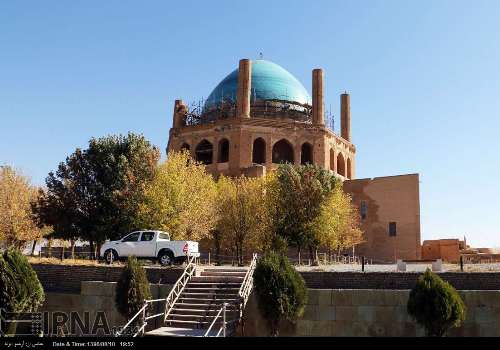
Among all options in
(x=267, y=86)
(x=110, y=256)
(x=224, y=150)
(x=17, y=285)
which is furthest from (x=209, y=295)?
(x=267, y=86)

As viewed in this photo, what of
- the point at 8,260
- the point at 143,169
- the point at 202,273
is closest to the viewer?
the point at 8,260

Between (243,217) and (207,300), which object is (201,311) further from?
(243,217)

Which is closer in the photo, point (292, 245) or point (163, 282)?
point (163, 282)

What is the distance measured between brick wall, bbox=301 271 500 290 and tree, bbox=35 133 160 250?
43.6 feet

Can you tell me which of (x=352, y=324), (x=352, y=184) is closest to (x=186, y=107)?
(x=352, y=184)

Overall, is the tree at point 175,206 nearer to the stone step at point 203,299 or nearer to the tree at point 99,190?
the tree at point 99,190

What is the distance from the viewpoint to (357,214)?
40.1 metres

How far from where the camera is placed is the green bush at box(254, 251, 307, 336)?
546 inches

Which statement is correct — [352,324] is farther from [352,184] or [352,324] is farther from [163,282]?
[352,184]

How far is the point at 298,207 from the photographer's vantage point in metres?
30.9

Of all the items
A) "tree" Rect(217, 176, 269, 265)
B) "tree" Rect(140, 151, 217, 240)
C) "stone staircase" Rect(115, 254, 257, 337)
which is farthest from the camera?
"tree" Rect(217, 176, 269, 265)

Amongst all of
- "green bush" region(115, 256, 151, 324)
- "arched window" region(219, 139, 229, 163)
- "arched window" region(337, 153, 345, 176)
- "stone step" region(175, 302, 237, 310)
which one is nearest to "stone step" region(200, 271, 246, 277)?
"stone step" region(175, 302, 237, 310)

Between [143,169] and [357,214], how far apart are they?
18.4 m

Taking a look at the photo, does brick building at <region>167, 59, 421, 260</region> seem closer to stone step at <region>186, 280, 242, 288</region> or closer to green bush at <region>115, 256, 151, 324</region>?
stone step at <region>186, 280, 242, 288</region>
